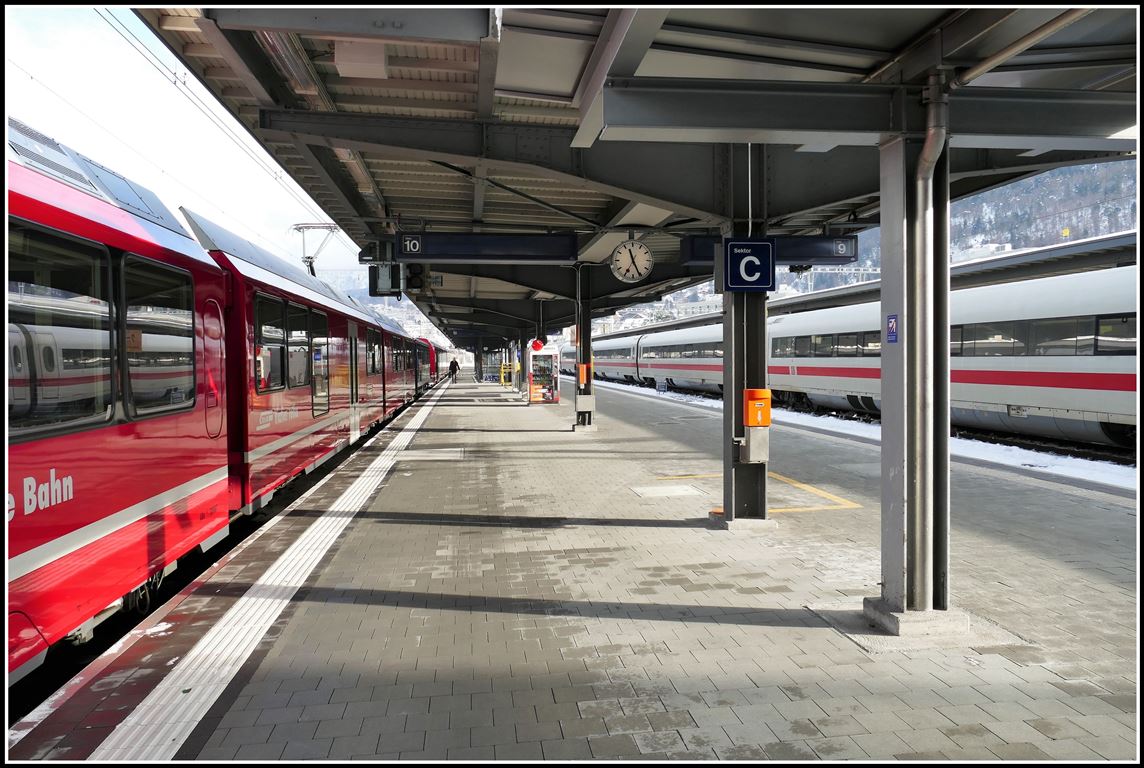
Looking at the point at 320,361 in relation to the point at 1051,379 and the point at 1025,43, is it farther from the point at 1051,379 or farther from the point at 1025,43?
the point at 1051,379

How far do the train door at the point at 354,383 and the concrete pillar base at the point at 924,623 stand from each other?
10.4 m

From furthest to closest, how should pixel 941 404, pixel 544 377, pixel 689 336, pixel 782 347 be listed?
pixel 689 336 → pixel 544 377 → pixel 782 347 → pixel 941 404

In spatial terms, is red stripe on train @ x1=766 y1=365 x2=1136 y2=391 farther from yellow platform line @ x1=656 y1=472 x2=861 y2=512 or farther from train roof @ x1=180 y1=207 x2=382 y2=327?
train roof @ x1=180 y1=207 x2=382 y2=327

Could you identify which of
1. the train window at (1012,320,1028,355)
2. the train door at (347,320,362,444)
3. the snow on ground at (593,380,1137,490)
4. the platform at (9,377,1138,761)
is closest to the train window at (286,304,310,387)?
the platform at (9,377,1138,761)

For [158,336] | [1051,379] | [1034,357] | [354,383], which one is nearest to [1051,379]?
[1051,379]

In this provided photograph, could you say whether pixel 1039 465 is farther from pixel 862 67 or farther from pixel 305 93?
pixel 305 93

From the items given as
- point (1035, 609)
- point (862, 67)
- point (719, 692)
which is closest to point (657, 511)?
point (1035, 609)

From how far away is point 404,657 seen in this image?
4.14 meters

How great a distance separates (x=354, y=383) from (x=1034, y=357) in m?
12.5

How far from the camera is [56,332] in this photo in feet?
12.2

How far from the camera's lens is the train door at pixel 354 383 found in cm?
1293

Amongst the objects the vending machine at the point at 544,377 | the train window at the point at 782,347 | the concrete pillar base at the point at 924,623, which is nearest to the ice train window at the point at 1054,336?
the concrete pillar base at the point at 924,623

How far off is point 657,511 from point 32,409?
20.0ft

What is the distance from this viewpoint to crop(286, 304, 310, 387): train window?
841cm
